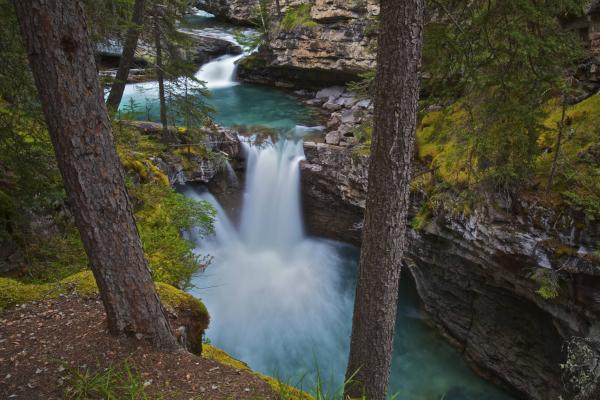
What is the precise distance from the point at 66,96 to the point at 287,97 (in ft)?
57.7

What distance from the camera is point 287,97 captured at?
19.8m

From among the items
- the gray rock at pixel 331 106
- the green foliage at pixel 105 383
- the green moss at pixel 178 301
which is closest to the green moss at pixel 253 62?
the gray rock at pixel 331 106

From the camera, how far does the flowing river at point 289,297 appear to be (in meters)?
9.12

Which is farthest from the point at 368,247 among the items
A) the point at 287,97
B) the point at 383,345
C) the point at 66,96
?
the point at 287,97

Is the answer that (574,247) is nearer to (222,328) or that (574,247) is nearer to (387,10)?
(387,10)

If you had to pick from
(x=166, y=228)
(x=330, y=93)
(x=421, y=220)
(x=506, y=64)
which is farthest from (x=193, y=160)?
(x=506, y=64)

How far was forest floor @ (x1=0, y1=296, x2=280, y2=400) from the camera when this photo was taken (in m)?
3.20

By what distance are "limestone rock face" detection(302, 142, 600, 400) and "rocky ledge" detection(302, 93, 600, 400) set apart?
2cm

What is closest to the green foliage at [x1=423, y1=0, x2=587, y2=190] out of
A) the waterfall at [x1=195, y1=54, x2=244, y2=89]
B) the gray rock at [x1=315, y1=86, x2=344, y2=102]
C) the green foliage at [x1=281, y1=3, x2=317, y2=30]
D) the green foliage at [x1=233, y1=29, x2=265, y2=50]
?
the gray rock at [x1=315, y1=86, x2=344, y2=102]

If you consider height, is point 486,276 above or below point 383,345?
below

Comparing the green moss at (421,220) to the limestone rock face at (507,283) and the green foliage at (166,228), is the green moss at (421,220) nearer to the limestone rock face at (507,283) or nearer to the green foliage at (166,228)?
the limestone rock face at (507,283)

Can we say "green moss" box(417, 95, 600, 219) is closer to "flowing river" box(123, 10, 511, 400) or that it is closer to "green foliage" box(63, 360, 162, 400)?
"flowing river" box(123, 10, 511, 400)

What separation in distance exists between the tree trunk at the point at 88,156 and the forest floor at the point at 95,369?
0.26 metres

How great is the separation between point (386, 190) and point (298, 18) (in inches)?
660
